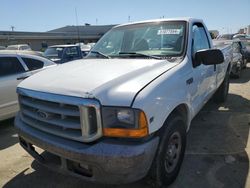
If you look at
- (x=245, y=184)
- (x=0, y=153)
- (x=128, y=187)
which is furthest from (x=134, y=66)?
(x=0, y=153)

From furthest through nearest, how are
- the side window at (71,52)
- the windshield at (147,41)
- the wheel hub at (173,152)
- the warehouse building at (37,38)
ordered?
the warehouse building at (37,38) < the side window at (71,52) < the windshield at (147,41) < the wheel hub at (173,152)

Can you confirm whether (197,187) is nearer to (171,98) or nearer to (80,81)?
(171,98)

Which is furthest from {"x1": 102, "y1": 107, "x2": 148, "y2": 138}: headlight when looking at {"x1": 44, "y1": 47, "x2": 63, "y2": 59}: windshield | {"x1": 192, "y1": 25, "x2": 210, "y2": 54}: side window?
{"x1": 44, "y1": 47, "x2": 63, "y2": 59}: windshield

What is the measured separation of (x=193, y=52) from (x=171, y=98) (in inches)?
44.9

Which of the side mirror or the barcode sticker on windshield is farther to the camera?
the barcode sticker on windshield

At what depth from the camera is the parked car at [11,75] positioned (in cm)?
541

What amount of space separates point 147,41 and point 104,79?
1397 mm

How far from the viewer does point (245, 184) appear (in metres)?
3.22

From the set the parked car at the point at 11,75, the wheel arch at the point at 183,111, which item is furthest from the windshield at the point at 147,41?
the parked car at the point at 11,75

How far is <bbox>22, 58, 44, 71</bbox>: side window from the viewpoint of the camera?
6074 millimetres

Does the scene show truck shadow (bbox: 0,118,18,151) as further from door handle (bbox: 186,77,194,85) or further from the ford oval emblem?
door handle (bbox: 186,77,194,85)

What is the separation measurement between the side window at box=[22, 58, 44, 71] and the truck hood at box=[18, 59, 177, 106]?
2842 millimetres

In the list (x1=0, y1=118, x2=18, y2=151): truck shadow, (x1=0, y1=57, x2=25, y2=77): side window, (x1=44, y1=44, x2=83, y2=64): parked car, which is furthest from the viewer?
(x1=44, y1=44, x2=83, y2=64): parked car

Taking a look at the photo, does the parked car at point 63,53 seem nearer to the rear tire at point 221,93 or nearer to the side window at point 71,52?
the side window at point 71,52
